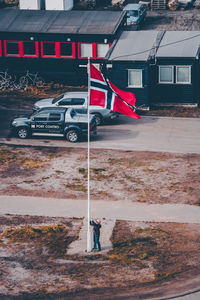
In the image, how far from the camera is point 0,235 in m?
20.6

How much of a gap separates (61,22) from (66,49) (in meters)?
2.32

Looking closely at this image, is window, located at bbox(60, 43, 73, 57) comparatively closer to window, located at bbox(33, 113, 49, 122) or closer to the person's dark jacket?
window, located at bbox(33, 113, 49, 122)

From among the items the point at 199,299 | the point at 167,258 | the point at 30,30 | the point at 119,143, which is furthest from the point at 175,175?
the point at 30,30

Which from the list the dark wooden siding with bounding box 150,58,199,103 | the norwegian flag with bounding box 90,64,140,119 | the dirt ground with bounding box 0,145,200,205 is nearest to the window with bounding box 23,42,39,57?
Answer: the dark wooden siding with bounding box 150,58,199,103

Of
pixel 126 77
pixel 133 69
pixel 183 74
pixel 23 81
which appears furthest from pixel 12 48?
pixel 183 74

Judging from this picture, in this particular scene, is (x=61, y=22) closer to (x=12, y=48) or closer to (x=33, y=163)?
(x=12, y=48)

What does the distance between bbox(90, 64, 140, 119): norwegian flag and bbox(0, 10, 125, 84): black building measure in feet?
65.3

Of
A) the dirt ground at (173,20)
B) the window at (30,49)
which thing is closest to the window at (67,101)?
the window at (30,49)

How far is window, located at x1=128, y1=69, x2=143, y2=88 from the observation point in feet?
118

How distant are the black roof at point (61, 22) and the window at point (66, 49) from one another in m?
0.96

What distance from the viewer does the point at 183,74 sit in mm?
36312

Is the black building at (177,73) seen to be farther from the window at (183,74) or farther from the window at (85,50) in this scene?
the window at (85,50)

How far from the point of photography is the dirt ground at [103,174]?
79.1ft

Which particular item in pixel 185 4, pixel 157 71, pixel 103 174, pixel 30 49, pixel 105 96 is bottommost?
pixel 103 174
